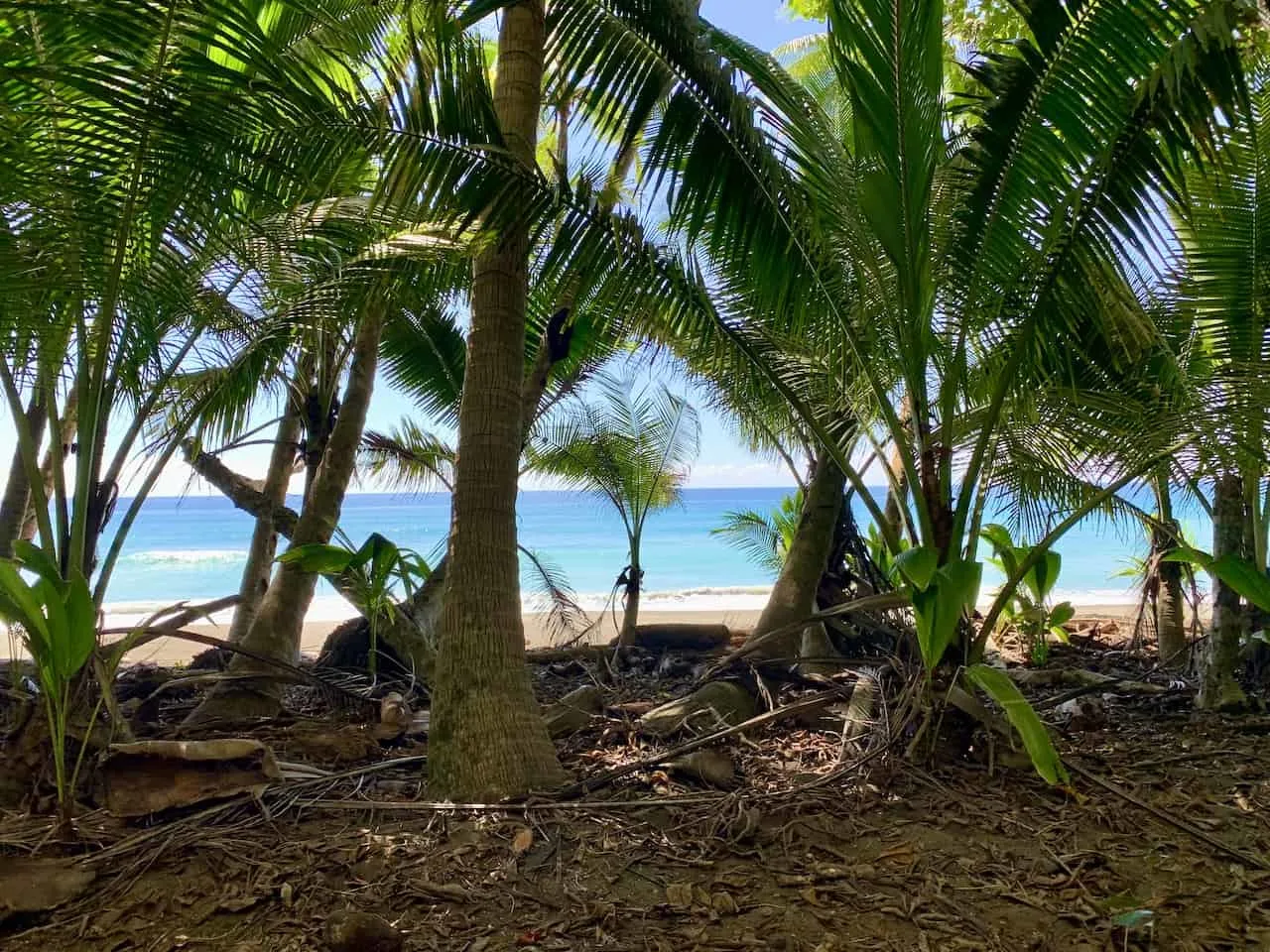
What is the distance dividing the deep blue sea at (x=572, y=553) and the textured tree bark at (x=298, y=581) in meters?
3.13

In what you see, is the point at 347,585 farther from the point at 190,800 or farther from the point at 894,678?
the point at 894,678

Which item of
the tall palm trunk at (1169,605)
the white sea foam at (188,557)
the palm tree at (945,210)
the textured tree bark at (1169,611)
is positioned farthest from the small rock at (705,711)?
the white sea foam at (188,557)

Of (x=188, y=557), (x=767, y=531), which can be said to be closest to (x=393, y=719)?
(x=767, y=531)

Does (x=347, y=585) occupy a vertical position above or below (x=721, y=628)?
above

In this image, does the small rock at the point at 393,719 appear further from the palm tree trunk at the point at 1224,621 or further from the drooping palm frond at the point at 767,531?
the drooping palm frond at the point at 767,531

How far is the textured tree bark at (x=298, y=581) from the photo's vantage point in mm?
3877

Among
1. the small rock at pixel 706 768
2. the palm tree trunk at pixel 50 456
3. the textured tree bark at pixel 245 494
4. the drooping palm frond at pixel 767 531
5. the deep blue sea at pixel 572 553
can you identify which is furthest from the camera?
the deep blue sea at pixel 572 553

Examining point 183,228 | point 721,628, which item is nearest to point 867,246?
point 183,228

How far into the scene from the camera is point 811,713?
365 cm

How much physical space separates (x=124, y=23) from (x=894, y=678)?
3.44m

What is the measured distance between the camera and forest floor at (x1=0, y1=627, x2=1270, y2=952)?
6.55 feet

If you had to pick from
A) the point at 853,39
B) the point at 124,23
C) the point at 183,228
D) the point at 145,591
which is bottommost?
the point at 145,591

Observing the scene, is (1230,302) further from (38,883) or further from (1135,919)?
(38,883)

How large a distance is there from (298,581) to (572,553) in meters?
27.9
